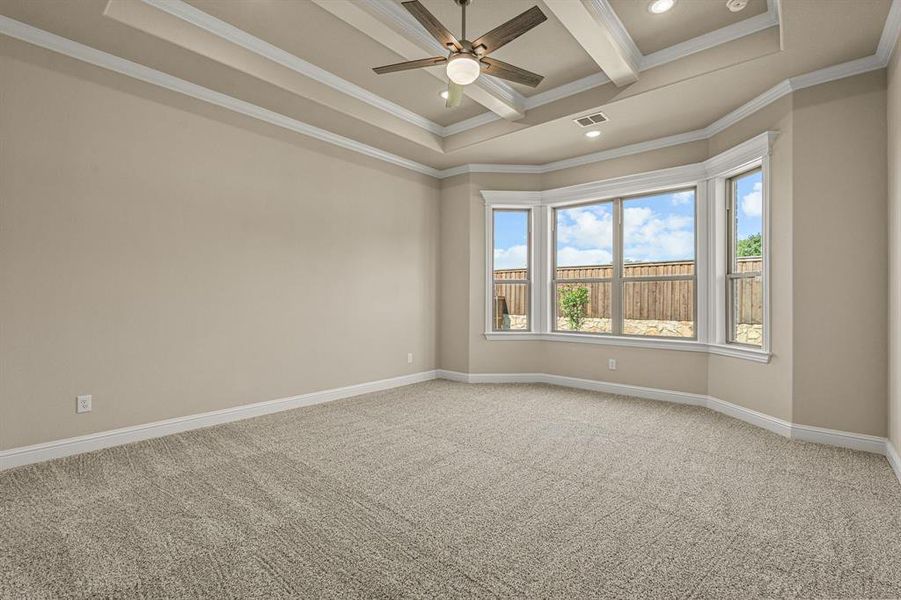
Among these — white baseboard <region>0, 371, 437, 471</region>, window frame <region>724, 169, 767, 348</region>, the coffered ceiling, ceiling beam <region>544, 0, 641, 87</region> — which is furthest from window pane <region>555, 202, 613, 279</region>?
white baseboard <region>0, 371, 437, 471</region>

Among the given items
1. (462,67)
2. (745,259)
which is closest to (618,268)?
(745,259)

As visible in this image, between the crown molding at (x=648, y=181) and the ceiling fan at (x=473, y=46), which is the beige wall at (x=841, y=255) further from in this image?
the ceiling fan at (x=473, y=46)

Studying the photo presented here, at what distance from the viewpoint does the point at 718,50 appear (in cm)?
341

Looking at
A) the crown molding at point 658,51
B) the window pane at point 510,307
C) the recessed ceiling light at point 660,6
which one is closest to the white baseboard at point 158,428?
the window pane at point 510,307

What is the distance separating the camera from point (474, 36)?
3482 millimetres

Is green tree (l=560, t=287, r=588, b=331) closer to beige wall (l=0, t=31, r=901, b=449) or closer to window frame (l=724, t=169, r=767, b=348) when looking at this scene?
beige wall (l=0, t=31, r=901, b=449)

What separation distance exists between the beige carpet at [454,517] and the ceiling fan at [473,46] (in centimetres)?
257

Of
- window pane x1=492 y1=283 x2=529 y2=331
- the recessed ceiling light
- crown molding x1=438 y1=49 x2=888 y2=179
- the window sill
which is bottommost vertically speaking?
the window sill

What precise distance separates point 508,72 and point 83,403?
3.81 metres

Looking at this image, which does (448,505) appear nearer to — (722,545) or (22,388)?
(722,545)

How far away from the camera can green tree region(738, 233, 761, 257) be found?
4.20 m

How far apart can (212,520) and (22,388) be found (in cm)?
185

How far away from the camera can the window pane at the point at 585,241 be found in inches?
218

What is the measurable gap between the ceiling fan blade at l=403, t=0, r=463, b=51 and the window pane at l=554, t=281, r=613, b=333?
370 centimetres
